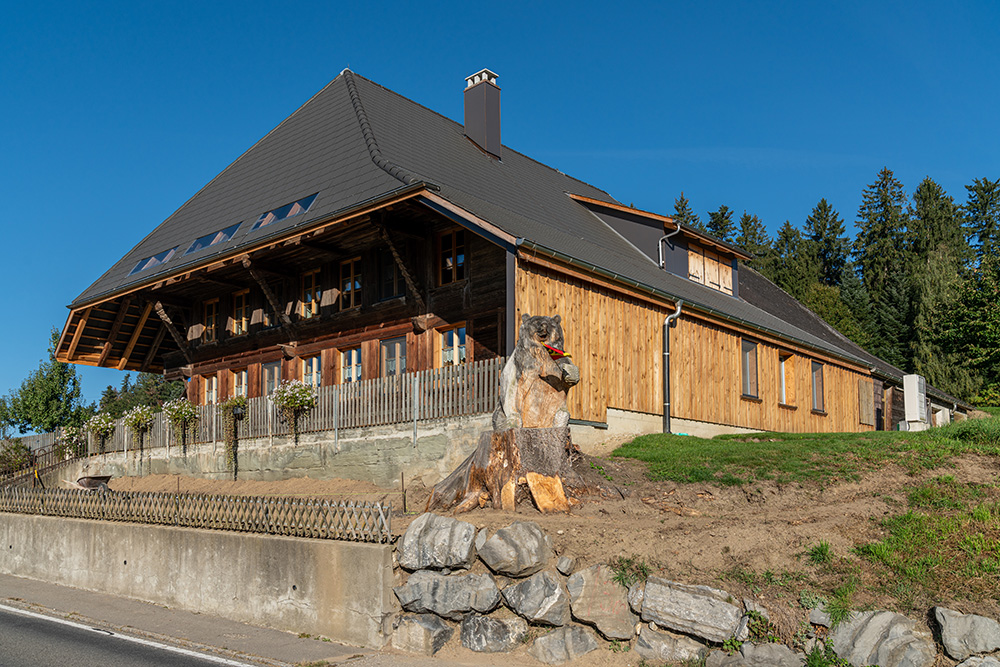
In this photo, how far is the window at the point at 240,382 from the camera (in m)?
25.5

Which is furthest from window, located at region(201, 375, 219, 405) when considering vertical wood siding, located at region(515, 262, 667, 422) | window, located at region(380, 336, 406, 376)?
vertical wood siding, located at region(515, 262, 667, 422)

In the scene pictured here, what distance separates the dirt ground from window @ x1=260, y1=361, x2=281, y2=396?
1119cm

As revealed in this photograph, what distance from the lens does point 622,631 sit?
9.55 metres

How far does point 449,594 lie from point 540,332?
14.3 ft

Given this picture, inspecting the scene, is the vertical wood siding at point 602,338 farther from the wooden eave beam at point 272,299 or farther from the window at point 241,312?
the window at point 241,312

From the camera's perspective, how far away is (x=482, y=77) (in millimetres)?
26375

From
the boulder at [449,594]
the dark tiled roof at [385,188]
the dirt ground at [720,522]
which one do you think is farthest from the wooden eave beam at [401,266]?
the boulder at [449,594]

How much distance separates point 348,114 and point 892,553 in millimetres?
18990

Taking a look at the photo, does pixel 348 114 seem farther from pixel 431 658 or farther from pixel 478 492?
pixel 431 658

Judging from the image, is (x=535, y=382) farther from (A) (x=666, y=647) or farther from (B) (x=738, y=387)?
(B) (x=738, y=387)

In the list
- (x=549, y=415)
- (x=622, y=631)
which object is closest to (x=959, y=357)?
(x=549, y=415)

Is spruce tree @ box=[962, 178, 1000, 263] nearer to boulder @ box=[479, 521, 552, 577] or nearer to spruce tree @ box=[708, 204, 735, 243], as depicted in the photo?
spruce tree @ box=[708, 204, 735, 243]

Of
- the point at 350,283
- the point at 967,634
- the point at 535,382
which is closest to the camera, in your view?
the point at 967,634

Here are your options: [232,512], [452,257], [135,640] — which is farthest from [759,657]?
[452,257]
